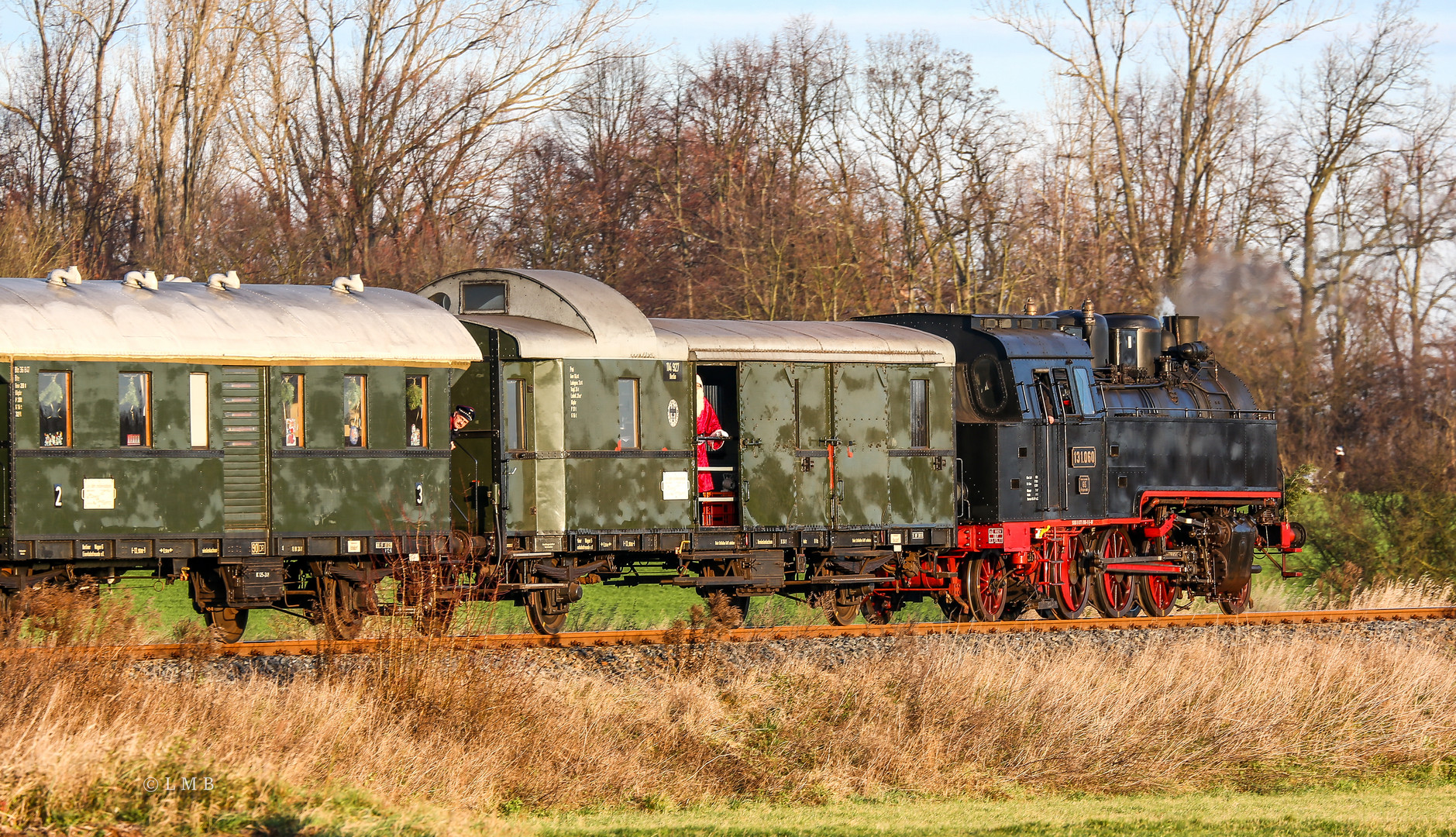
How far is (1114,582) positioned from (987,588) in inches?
86.7

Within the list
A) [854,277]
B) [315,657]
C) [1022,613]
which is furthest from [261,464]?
[854,277]

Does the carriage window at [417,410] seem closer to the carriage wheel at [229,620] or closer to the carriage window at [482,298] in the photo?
the carriage window at [482,298]

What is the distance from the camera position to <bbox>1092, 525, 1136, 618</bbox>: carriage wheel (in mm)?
21953

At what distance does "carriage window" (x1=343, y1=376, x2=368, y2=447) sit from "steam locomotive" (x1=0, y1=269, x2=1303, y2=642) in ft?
0.08

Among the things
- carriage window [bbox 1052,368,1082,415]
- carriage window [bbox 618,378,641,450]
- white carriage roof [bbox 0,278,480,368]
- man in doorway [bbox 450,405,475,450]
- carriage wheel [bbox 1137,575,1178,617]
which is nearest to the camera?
white carriage roof [bbox 0,278,480,368]

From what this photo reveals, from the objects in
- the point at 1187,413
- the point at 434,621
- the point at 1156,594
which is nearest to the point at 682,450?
the point at 434,621

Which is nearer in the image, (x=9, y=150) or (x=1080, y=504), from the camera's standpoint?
(x=1080, y=504)

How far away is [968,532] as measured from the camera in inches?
812

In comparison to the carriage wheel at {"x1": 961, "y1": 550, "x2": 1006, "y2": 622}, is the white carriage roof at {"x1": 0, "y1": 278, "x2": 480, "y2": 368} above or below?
above

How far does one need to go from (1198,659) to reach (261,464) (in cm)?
942

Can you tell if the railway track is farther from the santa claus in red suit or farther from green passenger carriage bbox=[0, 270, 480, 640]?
the santa claus in red suit

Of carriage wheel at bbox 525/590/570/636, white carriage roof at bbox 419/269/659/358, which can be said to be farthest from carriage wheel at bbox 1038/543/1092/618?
carriage wheel at bbox 525/590/570/636

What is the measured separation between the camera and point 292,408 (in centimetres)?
1623

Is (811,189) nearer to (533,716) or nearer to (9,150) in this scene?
(9,150)
